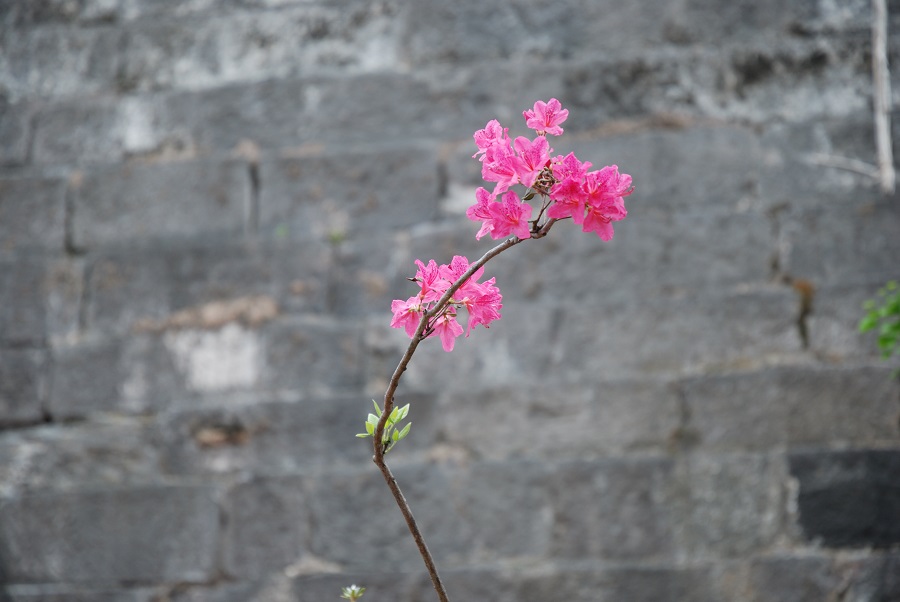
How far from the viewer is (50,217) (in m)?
2.65

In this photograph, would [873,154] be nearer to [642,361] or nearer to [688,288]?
[688,288]

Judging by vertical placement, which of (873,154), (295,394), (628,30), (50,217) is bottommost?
(295,394)

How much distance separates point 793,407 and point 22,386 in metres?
2.14

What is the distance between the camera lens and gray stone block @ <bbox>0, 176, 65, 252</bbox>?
2.64 m

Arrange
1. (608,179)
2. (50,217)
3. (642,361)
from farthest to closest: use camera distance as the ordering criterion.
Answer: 1. (50,217)
2. (642,361)
3. (608,179)

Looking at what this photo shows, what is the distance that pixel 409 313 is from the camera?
1189mm

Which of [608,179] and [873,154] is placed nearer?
[608,179]

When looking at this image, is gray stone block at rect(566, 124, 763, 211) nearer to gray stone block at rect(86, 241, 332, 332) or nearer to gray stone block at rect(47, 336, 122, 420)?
gray stone block at rect(86, 241, 332, 332)

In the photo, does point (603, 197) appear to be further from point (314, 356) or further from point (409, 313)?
point (314, 356)

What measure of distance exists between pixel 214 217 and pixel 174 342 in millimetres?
382

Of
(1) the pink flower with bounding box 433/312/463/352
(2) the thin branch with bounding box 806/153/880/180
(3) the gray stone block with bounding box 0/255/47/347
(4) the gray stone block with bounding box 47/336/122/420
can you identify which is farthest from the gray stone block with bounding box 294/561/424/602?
(2) the thin branch with bounding box 806/153/880/180

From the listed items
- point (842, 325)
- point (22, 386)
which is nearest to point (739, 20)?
point (842, 325)

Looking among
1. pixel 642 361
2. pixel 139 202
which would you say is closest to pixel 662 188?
pixel 642 361

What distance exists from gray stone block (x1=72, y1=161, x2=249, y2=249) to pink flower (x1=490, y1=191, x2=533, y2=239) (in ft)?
5.16
